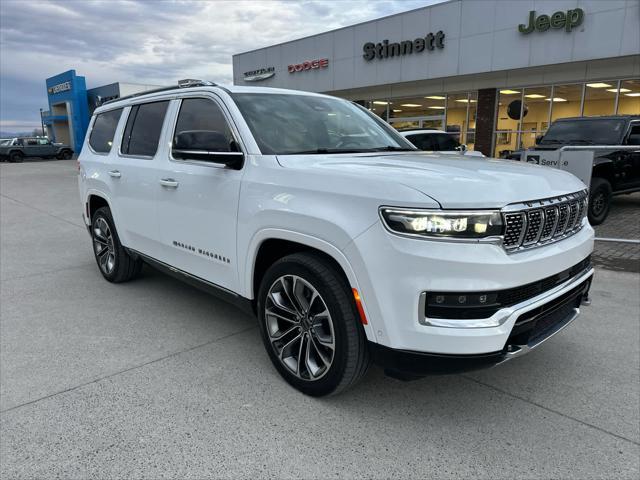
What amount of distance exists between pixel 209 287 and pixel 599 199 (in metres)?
8.16

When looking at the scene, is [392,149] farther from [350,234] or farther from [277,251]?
[350,234]

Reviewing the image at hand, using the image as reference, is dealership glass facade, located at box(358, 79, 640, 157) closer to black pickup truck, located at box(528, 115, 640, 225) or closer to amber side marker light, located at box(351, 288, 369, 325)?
black pickup truck, located at box(528, 115, 640, 225)

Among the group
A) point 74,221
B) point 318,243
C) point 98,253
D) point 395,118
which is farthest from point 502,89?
point 318,243

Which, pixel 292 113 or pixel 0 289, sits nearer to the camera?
pixel 292 113

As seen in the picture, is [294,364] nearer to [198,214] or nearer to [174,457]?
[174,457]

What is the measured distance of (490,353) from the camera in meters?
2.37

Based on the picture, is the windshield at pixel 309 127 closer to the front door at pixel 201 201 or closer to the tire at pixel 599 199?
the front door at pixel 201 201

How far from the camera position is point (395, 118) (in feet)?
72.8

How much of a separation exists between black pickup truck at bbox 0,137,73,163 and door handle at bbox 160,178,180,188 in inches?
1590

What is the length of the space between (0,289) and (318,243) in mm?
4415

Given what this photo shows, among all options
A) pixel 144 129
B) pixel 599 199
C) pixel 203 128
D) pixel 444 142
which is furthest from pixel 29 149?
pixel 203 128

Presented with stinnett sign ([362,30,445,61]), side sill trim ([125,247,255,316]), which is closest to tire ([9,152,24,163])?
stinnett sign ([362,30,445,61])

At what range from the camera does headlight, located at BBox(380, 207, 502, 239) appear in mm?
2299

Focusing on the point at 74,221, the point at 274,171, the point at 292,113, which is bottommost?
the point at 74,221
